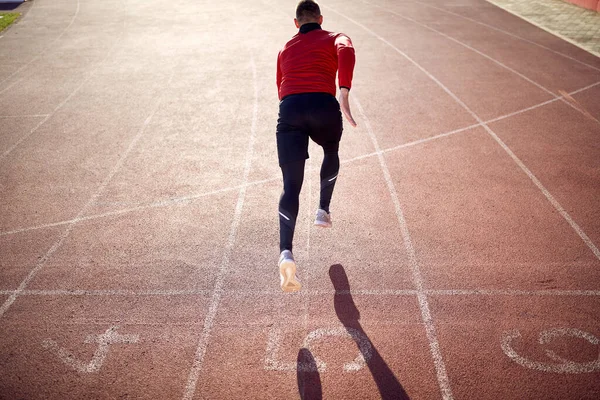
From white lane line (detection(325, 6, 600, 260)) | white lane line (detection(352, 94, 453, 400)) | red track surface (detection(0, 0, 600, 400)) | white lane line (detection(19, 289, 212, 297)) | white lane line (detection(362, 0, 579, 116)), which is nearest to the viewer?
white lane line (detection(352, 94, 453, 400))

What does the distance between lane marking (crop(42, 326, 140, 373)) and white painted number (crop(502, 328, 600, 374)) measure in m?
3.21

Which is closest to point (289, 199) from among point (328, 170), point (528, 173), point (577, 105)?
point (328, 170)

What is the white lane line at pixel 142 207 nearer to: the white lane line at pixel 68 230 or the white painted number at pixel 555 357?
the white lane line at pixel 68 230

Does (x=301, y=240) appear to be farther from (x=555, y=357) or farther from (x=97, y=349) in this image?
(x=555, y=357)

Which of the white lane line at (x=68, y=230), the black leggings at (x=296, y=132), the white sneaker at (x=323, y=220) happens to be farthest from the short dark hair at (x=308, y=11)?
the white lane line at (x=68, y=230)

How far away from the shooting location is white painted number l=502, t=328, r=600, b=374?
358 centimetres

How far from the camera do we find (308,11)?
160 inches

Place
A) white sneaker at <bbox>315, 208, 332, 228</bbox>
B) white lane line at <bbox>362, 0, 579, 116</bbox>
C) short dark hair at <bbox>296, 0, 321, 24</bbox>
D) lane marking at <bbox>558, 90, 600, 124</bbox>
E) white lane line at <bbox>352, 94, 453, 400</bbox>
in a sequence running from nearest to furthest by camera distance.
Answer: white lane line at <bbox>352, 94, 453, 400</bbox> → short dark hair at <bbox>296, 0, 321, 24</bbox> → white sneaker at <bbox>315, 208, 332, 228</bbox> → lane marking at <bbox>558, 90, 600, 124</bbox> → white lane line at <bbox>362, 0, 579, 116</bbox>

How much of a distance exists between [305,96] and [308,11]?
0.80 meters

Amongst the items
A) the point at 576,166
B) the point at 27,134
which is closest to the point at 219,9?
the point at 27,134

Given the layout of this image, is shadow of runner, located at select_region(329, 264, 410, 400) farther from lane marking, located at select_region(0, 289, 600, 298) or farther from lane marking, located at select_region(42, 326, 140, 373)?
lane marking, located at select_region(42, 326, 140, 373)

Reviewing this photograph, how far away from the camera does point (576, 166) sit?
21.6 feet

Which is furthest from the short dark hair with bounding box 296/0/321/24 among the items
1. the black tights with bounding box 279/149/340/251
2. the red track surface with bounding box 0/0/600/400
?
the red track surface with bounding box 0/0/600/400

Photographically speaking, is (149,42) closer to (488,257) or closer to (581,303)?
(488,257)
